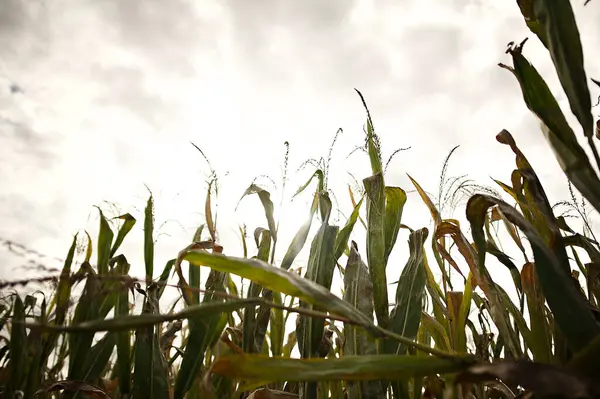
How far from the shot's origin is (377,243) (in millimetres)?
1212

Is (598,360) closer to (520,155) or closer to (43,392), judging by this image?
(520,155)

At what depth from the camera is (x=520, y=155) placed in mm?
1063

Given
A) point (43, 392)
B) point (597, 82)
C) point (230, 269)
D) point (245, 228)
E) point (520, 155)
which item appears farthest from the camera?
point (245, 228)

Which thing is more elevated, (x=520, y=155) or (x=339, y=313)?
(x=520, y=155)

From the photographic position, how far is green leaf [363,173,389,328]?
1146 millimetres

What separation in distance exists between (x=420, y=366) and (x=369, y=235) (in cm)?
66

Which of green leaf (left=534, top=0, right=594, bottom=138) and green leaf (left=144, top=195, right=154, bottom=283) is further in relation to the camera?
green leaf (left=144, top=195, right=154, bottom=283)

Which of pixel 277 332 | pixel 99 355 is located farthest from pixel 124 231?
pixel 277 332

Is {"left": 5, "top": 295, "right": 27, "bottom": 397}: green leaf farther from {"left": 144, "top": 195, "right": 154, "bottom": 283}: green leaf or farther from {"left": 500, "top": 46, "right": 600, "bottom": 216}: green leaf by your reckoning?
{"left": 500, "top": 46, "right": 600, "bottom": 216}: green leaf

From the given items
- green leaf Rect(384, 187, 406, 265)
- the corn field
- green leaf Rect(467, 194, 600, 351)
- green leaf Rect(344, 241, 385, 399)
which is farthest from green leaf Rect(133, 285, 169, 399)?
green leaf Rect(467, 194, 600, 351)

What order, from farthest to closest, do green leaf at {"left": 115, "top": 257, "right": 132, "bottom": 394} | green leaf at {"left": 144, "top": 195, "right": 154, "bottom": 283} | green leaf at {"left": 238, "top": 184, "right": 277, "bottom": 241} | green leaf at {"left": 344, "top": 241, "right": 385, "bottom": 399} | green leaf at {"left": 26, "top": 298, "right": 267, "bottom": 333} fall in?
green leaf at {"left": 238, "top": 184, "right": 277, "bottom": 241} → green leaf at {"left": 144, "top": 195, "right": 154, "bottom": 283} → green leaf at {"left": 115, "top": 257, "right": 132, "bottom": 394} → green leaf at {"left": 344, "top": 241, "right": 385, "bottom": 399} → green leaf at {"left": 26, "top": 298, "right": 267, "bottom": 333}

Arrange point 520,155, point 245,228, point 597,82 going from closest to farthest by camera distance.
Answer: point 597,82 → point 520,155 → point 245,228

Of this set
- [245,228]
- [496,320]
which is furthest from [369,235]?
[245,228]

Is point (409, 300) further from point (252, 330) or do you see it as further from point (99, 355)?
point (99, 355)
